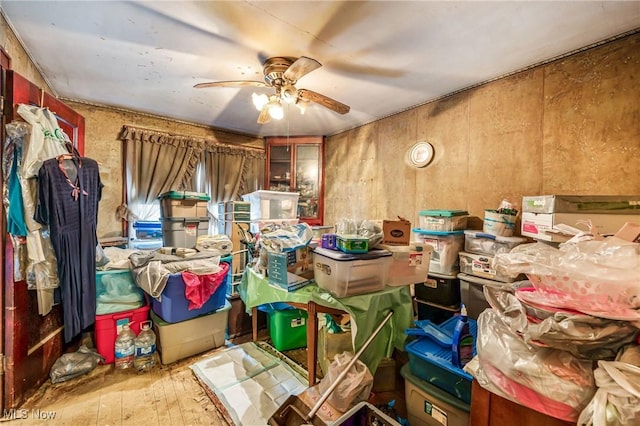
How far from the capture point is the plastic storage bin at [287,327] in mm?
A: 2279

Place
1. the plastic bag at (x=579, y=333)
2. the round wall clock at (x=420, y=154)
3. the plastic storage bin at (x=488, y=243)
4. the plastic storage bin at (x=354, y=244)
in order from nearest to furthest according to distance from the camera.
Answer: the plastic bag at (x=579, y=333)
the plastic storage bin at (x=354, y=244)
the plastic storage bin at (x=488, y=243)
the round wall clock at (x=420, y=154)

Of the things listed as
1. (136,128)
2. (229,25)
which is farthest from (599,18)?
(136,128)

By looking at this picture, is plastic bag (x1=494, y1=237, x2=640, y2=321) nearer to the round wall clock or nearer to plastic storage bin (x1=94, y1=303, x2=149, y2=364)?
the round wall clock

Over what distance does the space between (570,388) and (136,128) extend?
13.5 ft

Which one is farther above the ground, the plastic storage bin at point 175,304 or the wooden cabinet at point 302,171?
the wooden cabinet at point 302,171

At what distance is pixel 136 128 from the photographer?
127 inches

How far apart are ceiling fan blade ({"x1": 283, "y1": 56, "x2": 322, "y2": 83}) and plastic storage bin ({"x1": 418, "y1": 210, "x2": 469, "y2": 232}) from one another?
1.54 meters

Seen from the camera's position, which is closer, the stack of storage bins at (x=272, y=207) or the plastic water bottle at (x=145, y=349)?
the plastic water bottle at (x=145, y=349)

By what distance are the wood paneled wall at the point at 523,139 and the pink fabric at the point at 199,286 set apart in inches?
84.6

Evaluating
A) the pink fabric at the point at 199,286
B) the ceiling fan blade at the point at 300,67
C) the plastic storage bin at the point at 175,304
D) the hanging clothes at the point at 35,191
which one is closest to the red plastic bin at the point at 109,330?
the plastic storage bin at the point at 175,304

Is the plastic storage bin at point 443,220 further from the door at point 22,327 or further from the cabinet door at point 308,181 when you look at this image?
the door at point 22,327

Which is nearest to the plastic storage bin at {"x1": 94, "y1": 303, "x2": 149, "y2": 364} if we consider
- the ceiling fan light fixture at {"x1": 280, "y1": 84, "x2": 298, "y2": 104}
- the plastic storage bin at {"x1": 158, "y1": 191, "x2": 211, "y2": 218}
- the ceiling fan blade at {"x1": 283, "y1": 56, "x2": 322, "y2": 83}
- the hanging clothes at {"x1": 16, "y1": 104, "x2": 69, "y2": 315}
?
the hanging clothes at {"x1": 16, "y1": 104, "x2": 69, "y2": 315}

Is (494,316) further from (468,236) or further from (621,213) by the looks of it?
(468,236)

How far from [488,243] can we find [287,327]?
71.0 inches
